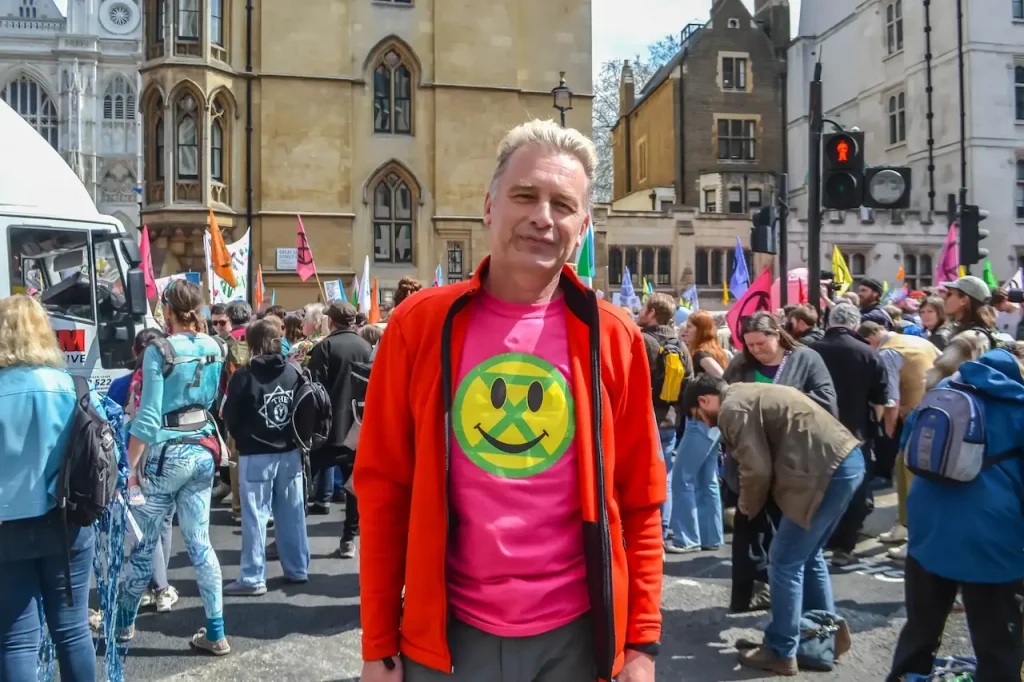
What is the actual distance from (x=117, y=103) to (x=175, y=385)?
204 ft

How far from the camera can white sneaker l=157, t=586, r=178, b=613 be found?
19.3 ft

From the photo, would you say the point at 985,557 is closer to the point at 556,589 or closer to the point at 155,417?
the point at 556,589

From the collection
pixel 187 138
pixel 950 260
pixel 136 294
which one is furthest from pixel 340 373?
pixel 187 138

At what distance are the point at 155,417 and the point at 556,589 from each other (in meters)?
3.39

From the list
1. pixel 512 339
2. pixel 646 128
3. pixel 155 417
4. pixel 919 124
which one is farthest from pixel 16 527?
pixel 646 128

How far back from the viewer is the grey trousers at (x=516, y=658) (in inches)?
82.0

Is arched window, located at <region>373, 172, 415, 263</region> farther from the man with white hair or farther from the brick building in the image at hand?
the man with white hair

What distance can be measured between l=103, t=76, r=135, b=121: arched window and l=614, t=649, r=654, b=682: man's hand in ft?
212

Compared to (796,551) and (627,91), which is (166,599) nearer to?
(796,551)

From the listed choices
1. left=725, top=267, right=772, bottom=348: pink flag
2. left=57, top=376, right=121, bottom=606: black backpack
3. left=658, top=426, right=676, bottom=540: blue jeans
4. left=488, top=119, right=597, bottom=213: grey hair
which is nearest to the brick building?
left=725, top=267, right=772, bottom=348: pink flag

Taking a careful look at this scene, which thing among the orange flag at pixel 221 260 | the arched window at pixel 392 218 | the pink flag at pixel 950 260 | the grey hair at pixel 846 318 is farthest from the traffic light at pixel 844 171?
the arched window at pixel 392 218

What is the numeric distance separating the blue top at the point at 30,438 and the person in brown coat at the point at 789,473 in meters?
3.02

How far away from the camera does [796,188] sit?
129 feet

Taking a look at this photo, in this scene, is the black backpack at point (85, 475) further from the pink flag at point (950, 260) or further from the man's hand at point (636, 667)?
the pink flag at point (950, 260)
